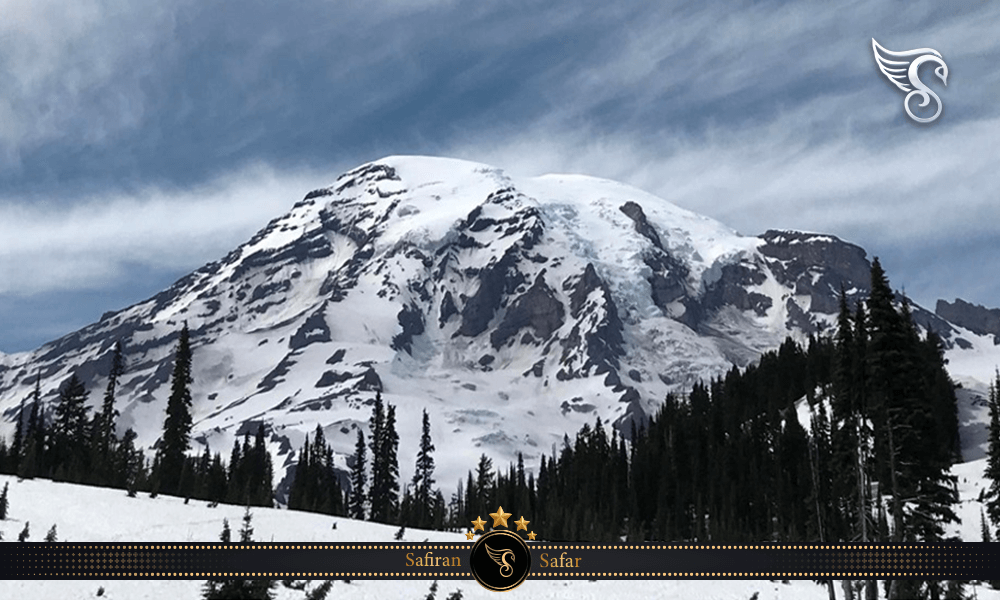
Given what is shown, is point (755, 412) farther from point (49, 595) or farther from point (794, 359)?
point (49, 595)

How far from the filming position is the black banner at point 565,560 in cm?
1980

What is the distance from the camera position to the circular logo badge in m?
17.9

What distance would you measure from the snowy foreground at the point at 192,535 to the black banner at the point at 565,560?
20896 millimetres

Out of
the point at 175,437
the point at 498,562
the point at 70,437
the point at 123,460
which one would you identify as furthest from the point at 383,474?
the point at 498,562

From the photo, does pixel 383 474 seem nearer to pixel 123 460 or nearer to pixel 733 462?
pixel 123 460

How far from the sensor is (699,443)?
126 m

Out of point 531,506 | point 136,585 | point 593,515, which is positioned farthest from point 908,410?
point 531,506

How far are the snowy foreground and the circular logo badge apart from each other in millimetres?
24505

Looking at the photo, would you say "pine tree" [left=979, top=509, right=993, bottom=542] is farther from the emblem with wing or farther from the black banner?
the emblem with wing

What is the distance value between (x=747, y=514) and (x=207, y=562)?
→ 95151mm

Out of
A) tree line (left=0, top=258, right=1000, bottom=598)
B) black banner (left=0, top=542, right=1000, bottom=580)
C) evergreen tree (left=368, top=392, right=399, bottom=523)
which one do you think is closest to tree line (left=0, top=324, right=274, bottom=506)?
tree line (left=0, top=258, right=1000, bottom=598)

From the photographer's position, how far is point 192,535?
58250mm

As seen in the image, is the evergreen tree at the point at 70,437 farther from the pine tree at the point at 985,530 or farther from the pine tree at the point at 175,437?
the pine tree at the point at 985,530

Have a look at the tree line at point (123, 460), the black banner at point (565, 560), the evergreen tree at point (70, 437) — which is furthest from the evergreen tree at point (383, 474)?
the black banner at point (565, 560)
